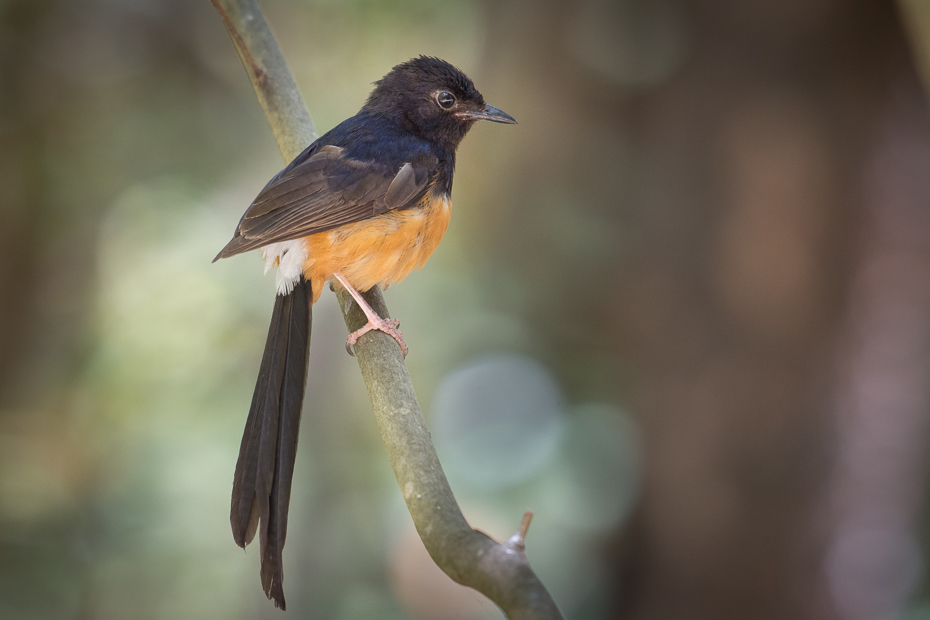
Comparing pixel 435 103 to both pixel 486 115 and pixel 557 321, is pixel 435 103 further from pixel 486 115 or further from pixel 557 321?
pixel 557 321

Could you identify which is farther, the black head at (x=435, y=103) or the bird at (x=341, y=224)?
the black head at (x=435, y=103)

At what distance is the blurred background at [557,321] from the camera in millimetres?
3654

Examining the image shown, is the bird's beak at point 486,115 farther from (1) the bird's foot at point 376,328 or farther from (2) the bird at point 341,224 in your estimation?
(1) the bird's foot at point 376,328

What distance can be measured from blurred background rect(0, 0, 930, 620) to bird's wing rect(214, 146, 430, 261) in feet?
4.60

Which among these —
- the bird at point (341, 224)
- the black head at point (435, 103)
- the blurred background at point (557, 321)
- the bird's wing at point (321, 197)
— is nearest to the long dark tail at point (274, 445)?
the bird at point (341, 224)

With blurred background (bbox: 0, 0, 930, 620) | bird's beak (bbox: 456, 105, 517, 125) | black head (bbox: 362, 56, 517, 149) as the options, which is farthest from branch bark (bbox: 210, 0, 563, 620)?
blurred background (bbox: 0, 0, 930, 620)

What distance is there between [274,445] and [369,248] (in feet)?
2.32

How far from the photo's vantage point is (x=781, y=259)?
3723 millimetres

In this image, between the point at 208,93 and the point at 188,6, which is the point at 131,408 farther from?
the point at 188,6

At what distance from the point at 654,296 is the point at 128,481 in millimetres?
2791

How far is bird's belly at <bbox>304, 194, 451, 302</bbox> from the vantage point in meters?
2.36

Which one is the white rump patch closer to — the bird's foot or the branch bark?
the branch bark

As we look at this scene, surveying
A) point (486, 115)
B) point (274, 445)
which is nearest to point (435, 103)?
point (486, 115)

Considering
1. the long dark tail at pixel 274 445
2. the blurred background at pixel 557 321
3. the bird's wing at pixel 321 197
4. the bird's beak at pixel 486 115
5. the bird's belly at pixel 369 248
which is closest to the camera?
A: the long dark tail at pixel 274 445
